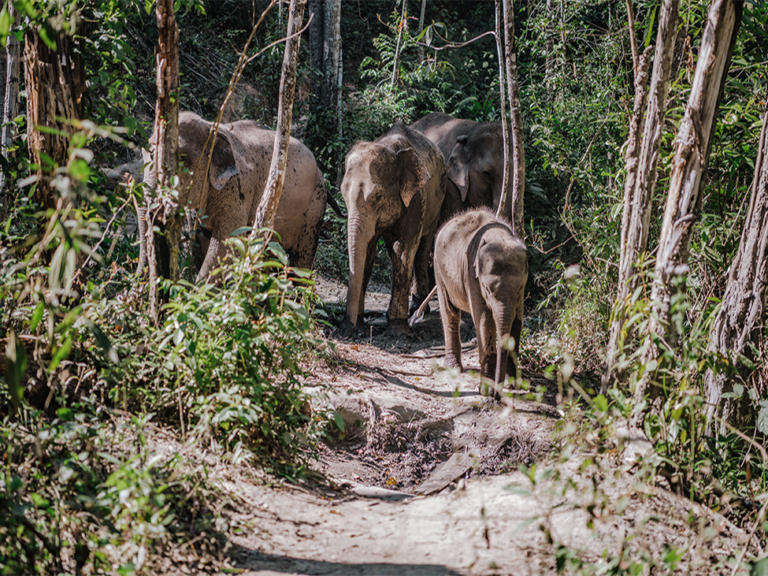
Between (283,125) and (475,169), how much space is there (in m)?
5.09

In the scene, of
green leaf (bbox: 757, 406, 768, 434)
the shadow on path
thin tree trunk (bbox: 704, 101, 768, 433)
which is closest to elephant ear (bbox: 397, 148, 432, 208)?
thin tree trunk (bbox: 704, 101, 768, 433)

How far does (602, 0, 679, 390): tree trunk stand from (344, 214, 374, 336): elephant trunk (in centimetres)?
442

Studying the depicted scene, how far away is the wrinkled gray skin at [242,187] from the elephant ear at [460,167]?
2108 millimetres

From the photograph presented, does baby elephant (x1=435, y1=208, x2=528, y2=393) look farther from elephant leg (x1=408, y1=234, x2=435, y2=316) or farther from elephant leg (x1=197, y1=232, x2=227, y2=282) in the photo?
elephant leg (x1=408, y1=234, x2=435, y2=316)

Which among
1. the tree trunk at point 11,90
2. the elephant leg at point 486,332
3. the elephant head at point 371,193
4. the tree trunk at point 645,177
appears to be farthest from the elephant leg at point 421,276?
the tree trunk at point 645,177

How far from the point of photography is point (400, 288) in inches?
340

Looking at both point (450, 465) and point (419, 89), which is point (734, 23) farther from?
point (419, 89)

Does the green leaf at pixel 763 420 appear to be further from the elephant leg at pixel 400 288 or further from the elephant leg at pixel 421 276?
the elephant leg at pixel 421 276

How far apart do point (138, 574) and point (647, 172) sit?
10.7ft

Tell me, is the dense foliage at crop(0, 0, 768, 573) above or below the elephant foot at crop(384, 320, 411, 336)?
above

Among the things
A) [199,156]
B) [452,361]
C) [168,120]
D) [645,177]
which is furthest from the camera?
[199,156]

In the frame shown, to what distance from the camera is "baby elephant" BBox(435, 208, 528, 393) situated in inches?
215

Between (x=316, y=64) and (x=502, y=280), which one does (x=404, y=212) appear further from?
(x=316, y=64)

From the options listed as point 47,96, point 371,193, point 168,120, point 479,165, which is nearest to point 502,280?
point 168,120
